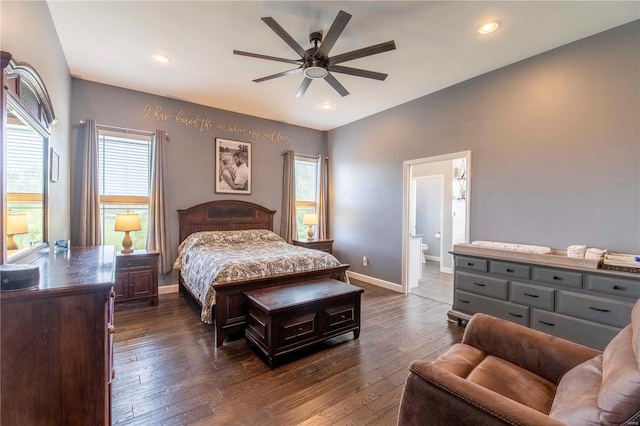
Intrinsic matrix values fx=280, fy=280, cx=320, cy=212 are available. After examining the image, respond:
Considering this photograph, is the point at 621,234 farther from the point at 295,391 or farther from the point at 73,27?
the point at 73,27

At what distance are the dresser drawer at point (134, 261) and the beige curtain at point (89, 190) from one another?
50 centimetres

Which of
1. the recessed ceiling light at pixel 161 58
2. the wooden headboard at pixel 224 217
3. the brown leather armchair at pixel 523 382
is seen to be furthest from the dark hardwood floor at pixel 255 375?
the recessed ceiling light at pixel 161 58

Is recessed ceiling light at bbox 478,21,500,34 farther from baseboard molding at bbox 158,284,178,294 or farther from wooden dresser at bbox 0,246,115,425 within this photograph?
baseboard molding at bbox 158,284,178,294

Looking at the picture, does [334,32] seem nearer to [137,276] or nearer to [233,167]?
[233,167]

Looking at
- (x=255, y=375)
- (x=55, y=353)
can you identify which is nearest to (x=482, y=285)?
(x=255, y=375)

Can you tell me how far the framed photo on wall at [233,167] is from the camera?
16.3 ft

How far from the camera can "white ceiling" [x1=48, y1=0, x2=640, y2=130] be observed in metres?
2.43

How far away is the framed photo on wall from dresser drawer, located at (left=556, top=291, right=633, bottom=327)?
15.3 feet

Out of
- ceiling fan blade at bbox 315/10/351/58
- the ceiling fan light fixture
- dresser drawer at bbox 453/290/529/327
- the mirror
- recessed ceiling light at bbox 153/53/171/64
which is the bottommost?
dresser drawer at bbox 453/290/529/327

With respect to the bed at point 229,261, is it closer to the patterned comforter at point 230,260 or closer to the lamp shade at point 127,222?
the patterned comforter at point 230,260

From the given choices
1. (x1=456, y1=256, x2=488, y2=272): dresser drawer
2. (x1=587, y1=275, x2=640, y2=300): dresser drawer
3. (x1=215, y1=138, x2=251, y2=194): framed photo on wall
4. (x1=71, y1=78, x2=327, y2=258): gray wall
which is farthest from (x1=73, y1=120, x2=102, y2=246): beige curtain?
(x1=587, y1=275, x2=640, y2=300): dresser drawer

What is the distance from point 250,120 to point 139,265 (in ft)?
10.1

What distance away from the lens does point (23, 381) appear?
3.91 feet

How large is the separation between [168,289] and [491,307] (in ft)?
14.9
